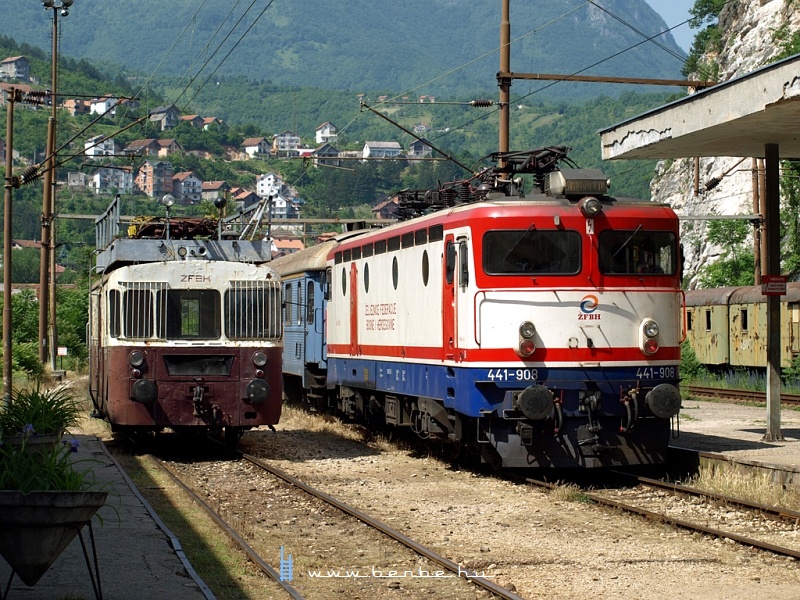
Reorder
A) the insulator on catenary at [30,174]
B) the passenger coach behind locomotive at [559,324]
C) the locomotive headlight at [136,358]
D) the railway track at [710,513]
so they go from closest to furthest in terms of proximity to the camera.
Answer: the railway track at [710,513]
the passenger coach behind locomotive at [559,324]
the locomotive headlight at [136,358]
the insulator on catenary at [30,174]

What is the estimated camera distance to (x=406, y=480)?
52.3 ft

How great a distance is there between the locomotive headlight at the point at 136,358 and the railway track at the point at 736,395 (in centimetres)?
1664

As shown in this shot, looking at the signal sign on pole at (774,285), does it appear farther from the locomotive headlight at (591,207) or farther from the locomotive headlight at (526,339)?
the locomotive headlight at (526,339)

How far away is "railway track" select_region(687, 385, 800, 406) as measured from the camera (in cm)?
2872

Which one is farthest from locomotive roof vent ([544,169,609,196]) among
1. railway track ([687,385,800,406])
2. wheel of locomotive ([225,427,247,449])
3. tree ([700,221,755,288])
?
tree ([700,221,755,288])

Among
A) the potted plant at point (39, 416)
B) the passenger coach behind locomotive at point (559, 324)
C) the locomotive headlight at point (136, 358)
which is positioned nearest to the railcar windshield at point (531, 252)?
the passenger coach behind locomotive at point (559, 324)

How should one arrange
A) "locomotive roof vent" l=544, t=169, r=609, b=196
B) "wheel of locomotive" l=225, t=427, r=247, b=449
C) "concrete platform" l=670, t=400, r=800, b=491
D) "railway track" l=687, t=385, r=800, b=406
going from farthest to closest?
1. "railway track" l=687, t=385, r=800, b=406
2. "wheel of locomotive" l=225, t=427, r=247, b=449
3. "locomotive roof vent" l=544, t=169, r=609, b=196
4. "concrete platform" l=670, t=400, r=800, b=491

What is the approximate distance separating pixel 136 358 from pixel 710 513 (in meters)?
8.24

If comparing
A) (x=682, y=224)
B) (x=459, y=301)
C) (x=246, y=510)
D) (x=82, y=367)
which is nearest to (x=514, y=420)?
(x=459, y=301)

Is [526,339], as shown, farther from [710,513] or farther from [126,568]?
[126,568]

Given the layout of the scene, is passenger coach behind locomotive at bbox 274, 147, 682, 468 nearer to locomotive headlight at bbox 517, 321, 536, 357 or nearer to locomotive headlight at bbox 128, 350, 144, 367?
locomotive headlight at bbox 517, 321, 536, 357

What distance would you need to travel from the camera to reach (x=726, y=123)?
16266 mm

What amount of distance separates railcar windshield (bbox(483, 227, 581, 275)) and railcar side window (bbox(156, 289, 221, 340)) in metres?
4.78

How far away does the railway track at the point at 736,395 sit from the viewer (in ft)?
94.2
